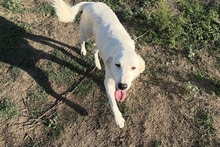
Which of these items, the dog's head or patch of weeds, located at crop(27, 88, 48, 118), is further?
patch of weeds, located at crop(27, 88, 48, 118)

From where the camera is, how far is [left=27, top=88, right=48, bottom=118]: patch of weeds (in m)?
4.89

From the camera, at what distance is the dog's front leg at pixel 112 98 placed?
4.38 m

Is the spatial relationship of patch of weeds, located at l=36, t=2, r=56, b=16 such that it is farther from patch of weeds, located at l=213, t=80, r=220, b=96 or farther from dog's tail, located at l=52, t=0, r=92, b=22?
patch of weeds, located at l=213, t=80, r=220, b=96

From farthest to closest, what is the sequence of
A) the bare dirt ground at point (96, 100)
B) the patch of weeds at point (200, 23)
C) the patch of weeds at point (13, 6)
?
the patch of weeds at point (13, 6) → the patch of weeds at point (200, 23) → the bare dirt ground at point (96, 100)

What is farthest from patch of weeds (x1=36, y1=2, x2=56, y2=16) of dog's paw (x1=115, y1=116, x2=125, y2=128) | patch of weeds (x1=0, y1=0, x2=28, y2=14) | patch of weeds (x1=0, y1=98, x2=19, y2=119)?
dog's paw (x1=115, y1=116, x2=125, y2=128)

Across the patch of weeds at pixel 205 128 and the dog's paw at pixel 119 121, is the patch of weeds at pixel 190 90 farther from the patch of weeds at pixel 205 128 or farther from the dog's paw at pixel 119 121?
the dog's paw at pixel 119 121

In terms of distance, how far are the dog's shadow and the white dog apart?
0.83 m

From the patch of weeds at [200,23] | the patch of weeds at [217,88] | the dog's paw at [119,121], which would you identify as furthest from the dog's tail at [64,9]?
the patch of weeds at [217,88]

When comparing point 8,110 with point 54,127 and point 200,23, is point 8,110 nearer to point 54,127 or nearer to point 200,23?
point 54,127

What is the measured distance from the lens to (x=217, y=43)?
5.92 metres

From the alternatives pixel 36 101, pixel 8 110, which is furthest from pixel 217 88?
pixel 8 110

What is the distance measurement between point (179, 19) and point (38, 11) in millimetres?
3497

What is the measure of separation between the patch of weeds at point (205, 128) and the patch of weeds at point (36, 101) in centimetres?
293

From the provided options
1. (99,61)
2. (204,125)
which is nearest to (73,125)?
(99,61)
